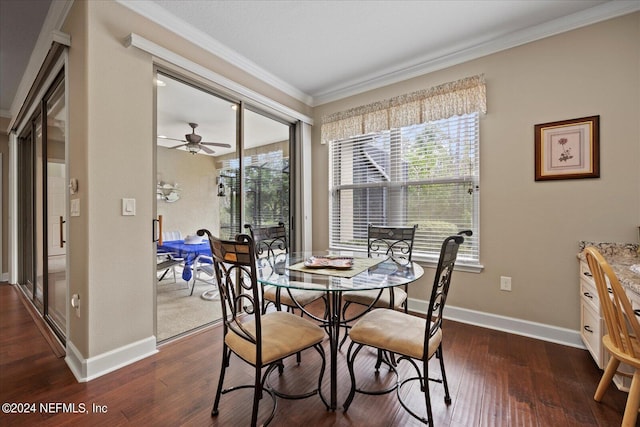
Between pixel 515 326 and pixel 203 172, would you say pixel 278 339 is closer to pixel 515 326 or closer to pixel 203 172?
pixel 203 172

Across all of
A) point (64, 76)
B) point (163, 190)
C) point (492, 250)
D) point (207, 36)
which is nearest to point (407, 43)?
point (207, 36)

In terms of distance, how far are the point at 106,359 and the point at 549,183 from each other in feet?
12.2

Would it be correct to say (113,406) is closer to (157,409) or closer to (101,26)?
(157,409)

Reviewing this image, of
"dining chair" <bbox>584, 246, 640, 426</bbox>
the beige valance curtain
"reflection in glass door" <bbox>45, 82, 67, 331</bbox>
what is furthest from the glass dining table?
"reflection in glass door" <bbox>45, 82, 67, 331</bbox>

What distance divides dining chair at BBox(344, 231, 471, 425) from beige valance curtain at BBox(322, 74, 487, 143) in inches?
70.0

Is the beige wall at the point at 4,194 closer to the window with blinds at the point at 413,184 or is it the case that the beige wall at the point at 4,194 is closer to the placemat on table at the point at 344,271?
the window with blinds at the point at 413,184

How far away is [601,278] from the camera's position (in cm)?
139

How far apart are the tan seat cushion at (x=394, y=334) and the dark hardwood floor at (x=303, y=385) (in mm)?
404

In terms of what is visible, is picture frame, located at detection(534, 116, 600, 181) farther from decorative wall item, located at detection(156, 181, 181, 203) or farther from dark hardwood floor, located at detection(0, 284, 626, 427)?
decorative wall item, located at detection(156, 181, 181, 203)

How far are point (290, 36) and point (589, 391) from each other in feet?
11.3

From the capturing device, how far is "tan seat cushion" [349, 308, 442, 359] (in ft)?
4.70

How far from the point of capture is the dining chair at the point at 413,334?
4.54 feet

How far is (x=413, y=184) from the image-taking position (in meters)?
3.16

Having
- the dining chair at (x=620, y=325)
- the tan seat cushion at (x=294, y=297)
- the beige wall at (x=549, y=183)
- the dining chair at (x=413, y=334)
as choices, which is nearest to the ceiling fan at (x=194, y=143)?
the tan seat cushion at (x=294, y=297)
